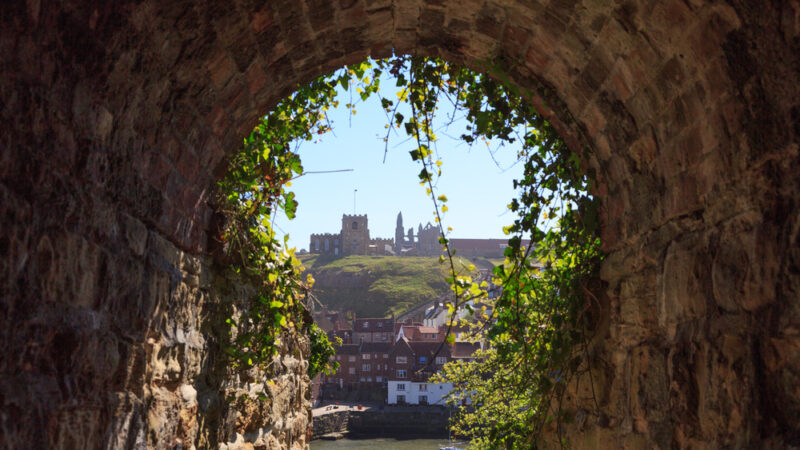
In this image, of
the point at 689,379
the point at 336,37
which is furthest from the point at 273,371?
the point at 689,379

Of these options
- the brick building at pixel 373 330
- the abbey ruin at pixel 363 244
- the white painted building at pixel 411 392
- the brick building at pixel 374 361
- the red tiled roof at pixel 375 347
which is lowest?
the white painted building at pixel 411 392

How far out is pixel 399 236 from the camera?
12194 centimetres

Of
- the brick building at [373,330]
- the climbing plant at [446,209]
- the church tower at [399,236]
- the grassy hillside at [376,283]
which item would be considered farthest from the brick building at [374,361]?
the church tower at [399,236]

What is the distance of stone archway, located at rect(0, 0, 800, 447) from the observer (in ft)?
5.90

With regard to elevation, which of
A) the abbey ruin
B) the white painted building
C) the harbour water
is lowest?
the harbour water

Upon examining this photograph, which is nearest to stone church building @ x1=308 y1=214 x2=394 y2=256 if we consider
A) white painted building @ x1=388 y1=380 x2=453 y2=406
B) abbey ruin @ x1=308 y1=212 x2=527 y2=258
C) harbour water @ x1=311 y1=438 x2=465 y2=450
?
abbey ruin @ x1=308 y1=212 x2=527 y2=258

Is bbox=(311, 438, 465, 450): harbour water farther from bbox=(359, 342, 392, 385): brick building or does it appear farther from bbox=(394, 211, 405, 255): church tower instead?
bbox=(394, 211, 405, 255): church tower

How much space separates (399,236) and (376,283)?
3068 cm

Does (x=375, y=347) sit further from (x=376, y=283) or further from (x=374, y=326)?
(x=376, y=283)

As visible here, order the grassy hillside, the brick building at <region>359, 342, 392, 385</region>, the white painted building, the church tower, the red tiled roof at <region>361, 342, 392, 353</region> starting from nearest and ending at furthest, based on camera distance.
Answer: the white painted building, the brick building at <region>359, 342, 392, 385</region>, the red tiled roof at <region>361, 342, 392, 353</region>, the grassy hillside, the church tower

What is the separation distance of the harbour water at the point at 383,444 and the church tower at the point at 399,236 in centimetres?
7802

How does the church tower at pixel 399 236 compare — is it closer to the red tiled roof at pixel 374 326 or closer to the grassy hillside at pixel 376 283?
the grassy hillside at pixel 376 283

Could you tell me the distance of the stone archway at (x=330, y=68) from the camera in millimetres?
1799

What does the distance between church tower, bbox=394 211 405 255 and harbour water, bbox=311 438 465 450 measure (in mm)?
78017
